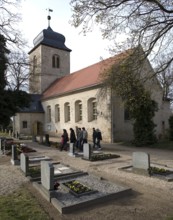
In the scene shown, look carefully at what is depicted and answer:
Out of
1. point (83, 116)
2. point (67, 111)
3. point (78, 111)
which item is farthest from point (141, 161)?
point (67, 111)

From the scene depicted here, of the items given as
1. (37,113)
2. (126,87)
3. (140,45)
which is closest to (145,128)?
(126,87)

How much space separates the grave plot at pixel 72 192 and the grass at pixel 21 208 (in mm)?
415

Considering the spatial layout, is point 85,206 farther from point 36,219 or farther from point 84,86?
point 84,86

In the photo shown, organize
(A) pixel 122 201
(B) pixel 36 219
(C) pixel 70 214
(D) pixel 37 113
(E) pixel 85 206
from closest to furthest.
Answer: (B) pixel 36 219, (C) pixel 70 214, (E) pixel 85 206, (A) pixel 122 201, (D) pixel 37 113

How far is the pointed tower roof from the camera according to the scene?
40.6m

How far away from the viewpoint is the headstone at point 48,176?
661 centimetres

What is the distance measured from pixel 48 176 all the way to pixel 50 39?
37616mm

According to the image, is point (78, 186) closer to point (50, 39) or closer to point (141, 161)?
point (141, 161)

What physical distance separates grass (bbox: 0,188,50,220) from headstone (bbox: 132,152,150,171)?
4404mm

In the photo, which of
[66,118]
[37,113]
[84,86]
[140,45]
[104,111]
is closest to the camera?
[140,45]

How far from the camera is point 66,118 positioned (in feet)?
104

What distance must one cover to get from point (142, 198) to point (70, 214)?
6.95 ft

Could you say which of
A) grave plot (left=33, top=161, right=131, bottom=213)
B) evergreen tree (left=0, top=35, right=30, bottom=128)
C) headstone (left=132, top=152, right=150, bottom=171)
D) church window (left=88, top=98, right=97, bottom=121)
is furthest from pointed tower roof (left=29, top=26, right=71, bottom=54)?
grave plot (left=33, top=161, right=131, bottom=213)

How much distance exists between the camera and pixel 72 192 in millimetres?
6652
